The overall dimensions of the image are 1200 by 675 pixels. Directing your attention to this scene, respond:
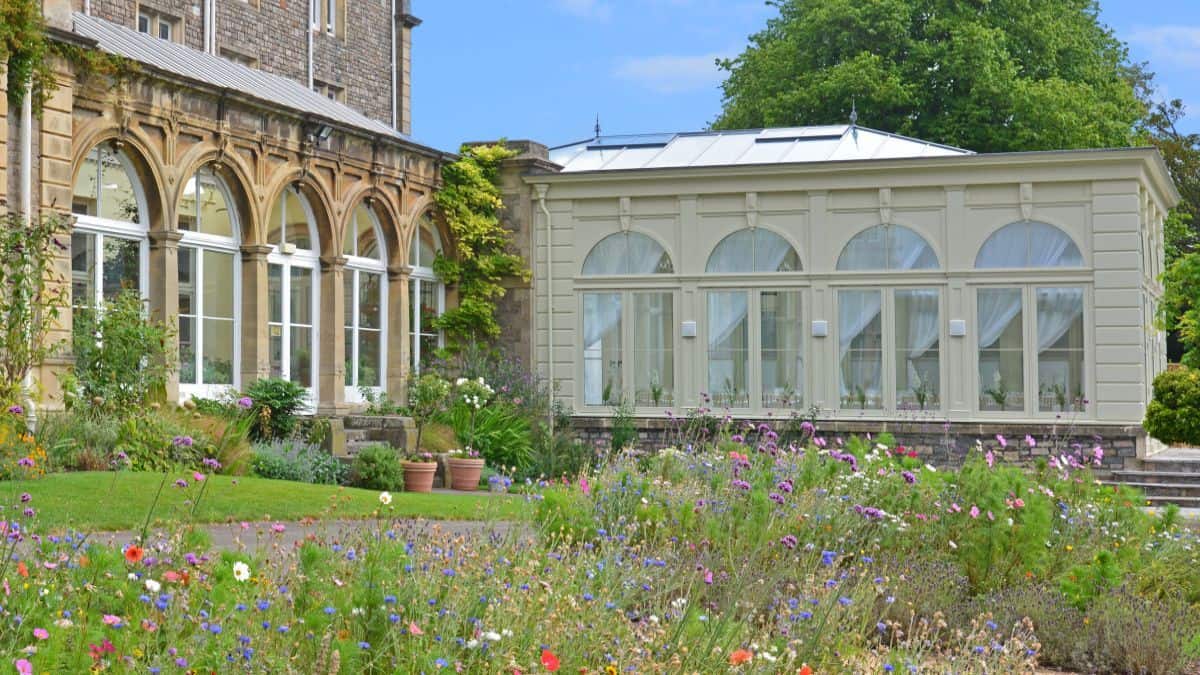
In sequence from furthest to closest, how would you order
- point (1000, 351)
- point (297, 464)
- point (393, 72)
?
point (393, 72) < point (1000, 351) < point (297, 464)

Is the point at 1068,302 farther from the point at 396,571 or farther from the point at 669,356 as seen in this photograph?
the point at 396,571

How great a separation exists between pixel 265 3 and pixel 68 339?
13854mm

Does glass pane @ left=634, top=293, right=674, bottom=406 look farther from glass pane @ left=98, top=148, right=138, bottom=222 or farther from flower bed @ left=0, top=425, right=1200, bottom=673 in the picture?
flower bed @ left=0, top=425, right=1200, bottom=673

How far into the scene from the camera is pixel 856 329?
20797 millimetres

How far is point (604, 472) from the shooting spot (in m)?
9.05

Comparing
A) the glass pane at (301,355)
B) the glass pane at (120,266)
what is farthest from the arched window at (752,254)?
the glass pane at (120,266)

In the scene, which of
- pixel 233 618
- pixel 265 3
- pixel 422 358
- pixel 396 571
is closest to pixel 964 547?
pixel 396 571

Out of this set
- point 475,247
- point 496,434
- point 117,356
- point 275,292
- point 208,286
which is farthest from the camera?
point 475,247

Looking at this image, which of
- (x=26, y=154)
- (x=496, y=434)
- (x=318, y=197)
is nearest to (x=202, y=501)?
(x=26, y=154)

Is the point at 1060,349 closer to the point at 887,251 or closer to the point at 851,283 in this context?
the point at 887,251

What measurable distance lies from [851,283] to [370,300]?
653cm

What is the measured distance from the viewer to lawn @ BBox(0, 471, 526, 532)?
34.2 ft

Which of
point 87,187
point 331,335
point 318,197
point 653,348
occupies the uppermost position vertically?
point 318,197

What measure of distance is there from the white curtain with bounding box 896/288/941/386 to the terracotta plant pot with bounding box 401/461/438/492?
7200mm
